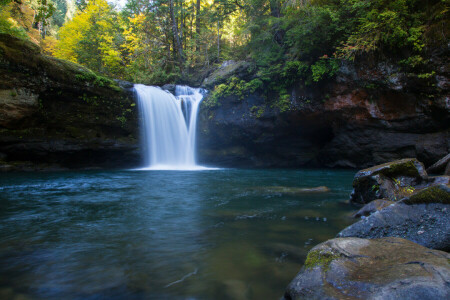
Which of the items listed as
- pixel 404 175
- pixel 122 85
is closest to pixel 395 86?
pixel 404 175

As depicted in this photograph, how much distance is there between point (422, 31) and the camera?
1021cm

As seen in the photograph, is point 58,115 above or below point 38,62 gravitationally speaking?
below

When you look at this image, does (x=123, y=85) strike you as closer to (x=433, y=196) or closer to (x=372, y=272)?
(x=433, y=196)

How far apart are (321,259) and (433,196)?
184 cm

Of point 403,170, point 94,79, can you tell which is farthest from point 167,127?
point 403,170

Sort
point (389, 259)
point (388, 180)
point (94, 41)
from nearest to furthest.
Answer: point (389, 259)
point (388, 180)
point (94, 41)

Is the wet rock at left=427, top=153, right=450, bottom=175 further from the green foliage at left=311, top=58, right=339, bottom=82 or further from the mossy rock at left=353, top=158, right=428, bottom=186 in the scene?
the green foliage at left=311, top=58, right=339, bottom=82

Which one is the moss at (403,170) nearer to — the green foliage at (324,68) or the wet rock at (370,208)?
the wet rock at (370,208)

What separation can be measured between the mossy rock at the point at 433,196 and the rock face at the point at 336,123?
34.4ft

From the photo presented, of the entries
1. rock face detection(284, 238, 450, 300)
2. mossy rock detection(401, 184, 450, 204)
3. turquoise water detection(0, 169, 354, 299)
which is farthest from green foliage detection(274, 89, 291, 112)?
rock face detection(284, 238, 450, 300)

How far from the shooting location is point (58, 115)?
1270cm

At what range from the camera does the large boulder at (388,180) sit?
5223mm

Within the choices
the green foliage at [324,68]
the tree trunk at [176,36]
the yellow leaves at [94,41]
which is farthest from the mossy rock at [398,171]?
the yellow leaves at [94,41]

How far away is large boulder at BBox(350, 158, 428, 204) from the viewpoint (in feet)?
17.1
